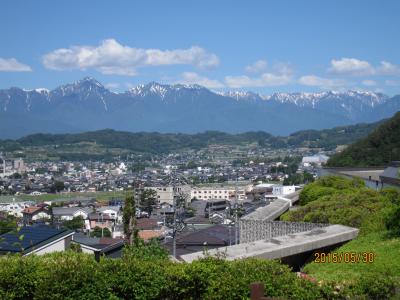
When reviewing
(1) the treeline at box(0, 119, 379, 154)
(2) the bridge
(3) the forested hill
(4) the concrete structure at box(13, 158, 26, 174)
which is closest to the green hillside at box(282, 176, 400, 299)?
(2) the bridge

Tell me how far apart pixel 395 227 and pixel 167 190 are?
144 feet

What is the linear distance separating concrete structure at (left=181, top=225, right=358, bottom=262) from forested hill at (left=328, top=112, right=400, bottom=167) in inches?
1090

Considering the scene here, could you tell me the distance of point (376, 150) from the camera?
118 ft

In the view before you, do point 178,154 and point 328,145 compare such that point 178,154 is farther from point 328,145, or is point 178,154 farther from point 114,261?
point 114,261

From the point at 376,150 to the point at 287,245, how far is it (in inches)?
1245

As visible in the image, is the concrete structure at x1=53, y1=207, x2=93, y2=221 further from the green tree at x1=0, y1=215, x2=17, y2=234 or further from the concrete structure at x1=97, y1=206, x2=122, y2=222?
the green tree at x1=0, y1=215, x2=17, y2=234

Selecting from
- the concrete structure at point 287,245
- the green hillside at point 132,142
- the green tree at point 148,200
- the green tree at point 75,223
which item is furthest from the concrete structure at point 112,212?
the green hillside at point 132,142

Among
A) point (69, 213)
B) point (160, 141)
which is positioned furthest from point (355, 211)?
point (160, 141)

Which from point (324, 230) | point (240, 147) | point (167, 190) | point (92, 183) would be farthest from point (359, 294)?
point (240, 147)

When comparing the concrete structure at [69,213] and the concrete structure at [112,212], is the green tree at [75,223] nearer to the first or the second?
the concrete structure at [69,213]

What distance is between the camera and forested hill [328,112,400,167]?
34219mm

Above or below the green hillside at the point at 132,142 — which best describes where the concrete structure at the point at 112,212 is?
below

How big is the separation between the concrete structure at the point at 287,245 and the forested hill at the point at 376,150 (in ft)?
90.9

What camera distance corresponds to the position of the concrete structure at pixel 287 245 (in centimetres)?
521
